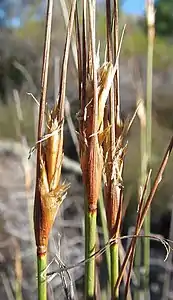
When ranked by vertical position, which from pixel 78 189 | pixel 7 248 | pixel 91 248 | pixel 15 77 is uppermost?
pixel 15 77

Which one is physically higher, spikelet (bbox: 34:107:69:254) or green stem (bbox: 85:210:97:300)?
spikelet (bbox: 34:107:69:254)

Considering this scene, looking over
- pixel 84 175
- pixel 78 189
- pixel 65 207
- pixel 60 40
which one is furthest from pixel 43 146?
pixel 60 40

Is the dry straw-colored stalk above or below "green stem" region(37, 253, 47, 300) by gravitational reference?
above

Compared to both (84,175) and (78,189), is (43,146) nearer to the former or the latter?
(84,175)

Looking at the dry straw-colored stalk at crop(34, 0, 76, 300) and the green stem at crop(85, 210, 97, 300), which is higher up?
the dry straw-colored stalk at crop(34, 0, 76, 300)

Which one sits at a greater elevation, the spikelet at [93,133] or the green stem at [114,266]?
the spikelet at [93,133]

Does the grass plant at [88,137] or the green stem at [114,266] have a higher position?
the grass plant at [88,137]

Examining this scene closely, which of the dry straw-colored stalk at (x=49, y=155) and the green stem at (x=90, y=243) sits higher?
the dry straw-colored stalk at (x=49, y=155)

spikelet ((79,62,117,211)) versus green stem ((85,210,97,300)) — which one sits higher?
spikelet ((79,62,117,211))

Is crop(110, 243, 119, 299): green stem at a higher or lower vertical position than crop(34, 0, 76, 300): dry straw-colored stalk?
lower

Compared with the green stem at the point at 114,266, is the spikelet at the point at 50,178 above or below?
above

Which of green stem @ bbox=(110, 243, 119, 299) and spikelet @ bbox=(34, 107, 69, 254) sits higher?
spikelet @ bbox=(34, 107, 69, 254)
